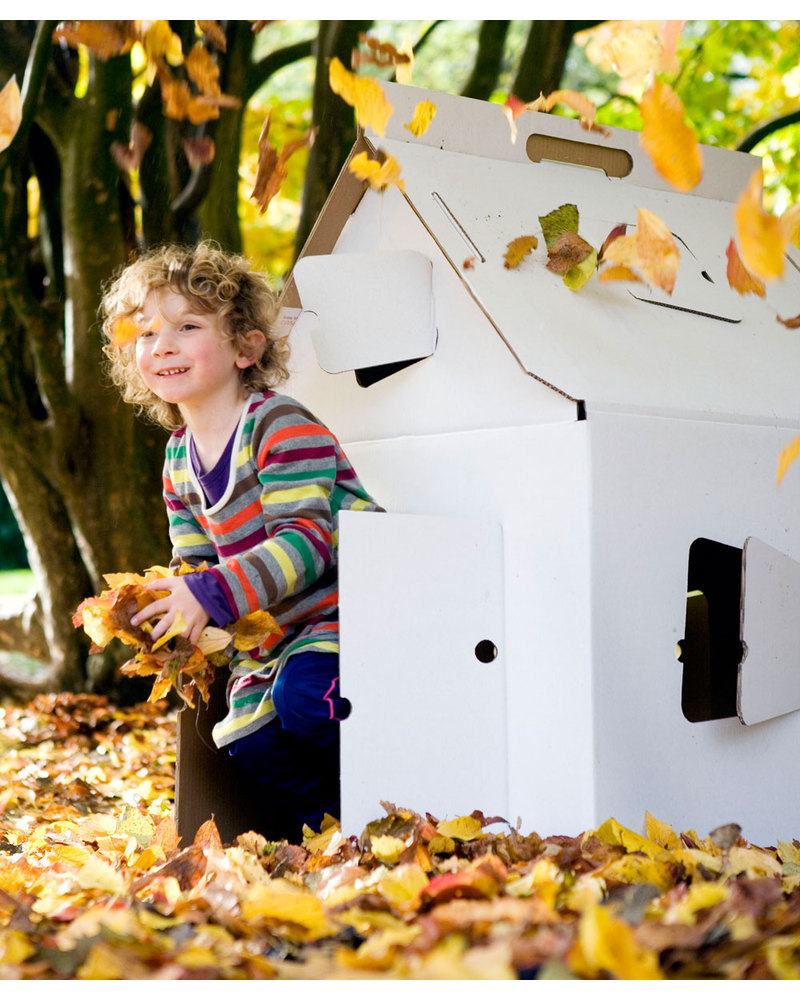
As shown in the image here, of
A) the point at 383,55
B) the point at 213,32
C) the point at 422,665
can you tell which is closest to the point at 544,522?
the point at 422,665

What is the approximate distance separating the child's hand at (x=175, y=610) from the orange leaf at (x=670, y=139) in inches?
35.7

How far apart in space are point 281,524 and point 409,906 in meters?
0.75

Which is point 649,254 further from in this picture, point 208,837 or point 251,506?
point 208,837

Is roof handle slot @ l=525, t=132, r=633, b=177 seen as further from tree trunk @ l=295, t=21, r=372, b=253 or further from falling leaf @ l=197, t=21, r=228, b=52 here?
tree trunk @ l=295, t=21, r=372, b=253

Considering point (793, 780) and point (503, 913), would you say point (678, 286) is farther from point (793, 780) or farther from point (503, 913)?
point (503, 913)

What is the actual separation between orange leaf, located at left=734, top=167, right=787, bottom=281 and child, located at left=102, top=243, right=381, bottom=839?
913 mm

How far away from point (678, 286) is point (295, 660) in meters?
0.96

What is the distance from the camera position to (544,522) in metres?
1.61

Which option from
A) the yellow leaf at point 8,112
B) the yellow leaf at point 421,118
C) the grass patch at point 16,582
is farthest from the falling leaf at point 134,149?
the grass patch at point 16,582

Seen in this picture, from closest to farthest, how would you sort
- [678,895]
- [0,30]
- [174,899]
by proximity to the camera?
[678,895]
[174,899]
[0,30]
